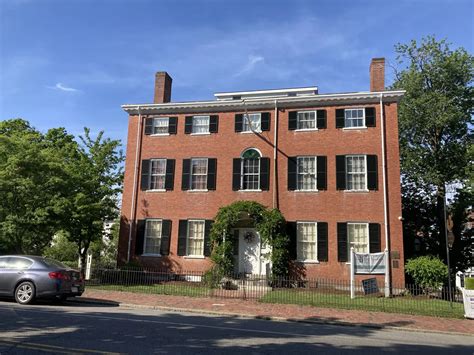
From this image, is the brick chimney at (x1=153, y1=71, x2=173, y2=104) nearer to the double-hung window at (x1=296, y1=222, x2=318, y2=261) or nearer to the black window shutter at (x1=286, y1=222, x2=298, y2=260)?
the black window shutter at (x1=286, y1=222, x2=298, y2=260)

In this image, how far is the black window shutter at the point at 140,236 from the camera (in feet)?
74.9

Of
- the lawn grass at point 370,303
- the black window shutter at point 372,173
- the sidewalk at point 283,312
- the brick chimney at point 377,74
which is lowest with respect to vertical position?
the sidewalk at point 283,312

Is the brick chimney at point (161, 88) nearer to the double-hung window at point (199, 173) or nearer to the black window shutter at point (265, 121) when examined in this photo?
the double-hung window at point (199, 173)

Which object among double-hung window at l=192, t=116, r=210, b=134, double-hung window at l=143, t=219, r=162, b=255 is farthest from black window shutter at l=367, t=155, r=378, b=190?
double-hung window at l=143, t=219, r=162, b=255

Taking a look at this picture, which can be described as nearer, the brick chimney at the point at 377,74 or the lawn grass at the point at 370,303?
the lawn grass at the point at 370,303

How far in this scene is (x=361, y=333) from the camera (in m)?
9.91

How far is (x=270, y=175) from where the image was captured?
22.1m

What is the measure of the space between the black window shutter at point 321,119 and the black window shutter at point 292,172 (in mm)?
2174

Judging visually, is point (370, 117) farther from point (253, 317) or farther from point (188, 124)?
point (253, 317)

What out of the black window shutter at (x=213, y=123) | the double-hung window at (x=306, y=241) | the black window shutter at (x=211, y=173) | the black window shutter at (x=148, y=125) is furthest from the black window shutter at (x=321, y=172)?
the black window shutter at (x=148, y=125)

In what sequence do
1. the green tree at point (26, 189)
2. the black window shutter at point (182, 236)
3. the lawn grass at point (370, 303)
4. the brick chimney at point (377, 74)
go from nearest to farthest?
the lawn grass at point (370, 303), the green tree at point (26, 189), the brick chimney at point (377, 74), the black window shutter at point (182, 236)

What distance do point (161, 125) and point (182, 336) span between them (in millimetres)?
17634

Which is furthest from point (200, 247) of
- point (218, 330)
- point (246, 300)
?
point (218, 330)

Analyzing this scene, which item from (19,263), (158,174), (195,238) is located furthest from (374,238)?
(19,263)
